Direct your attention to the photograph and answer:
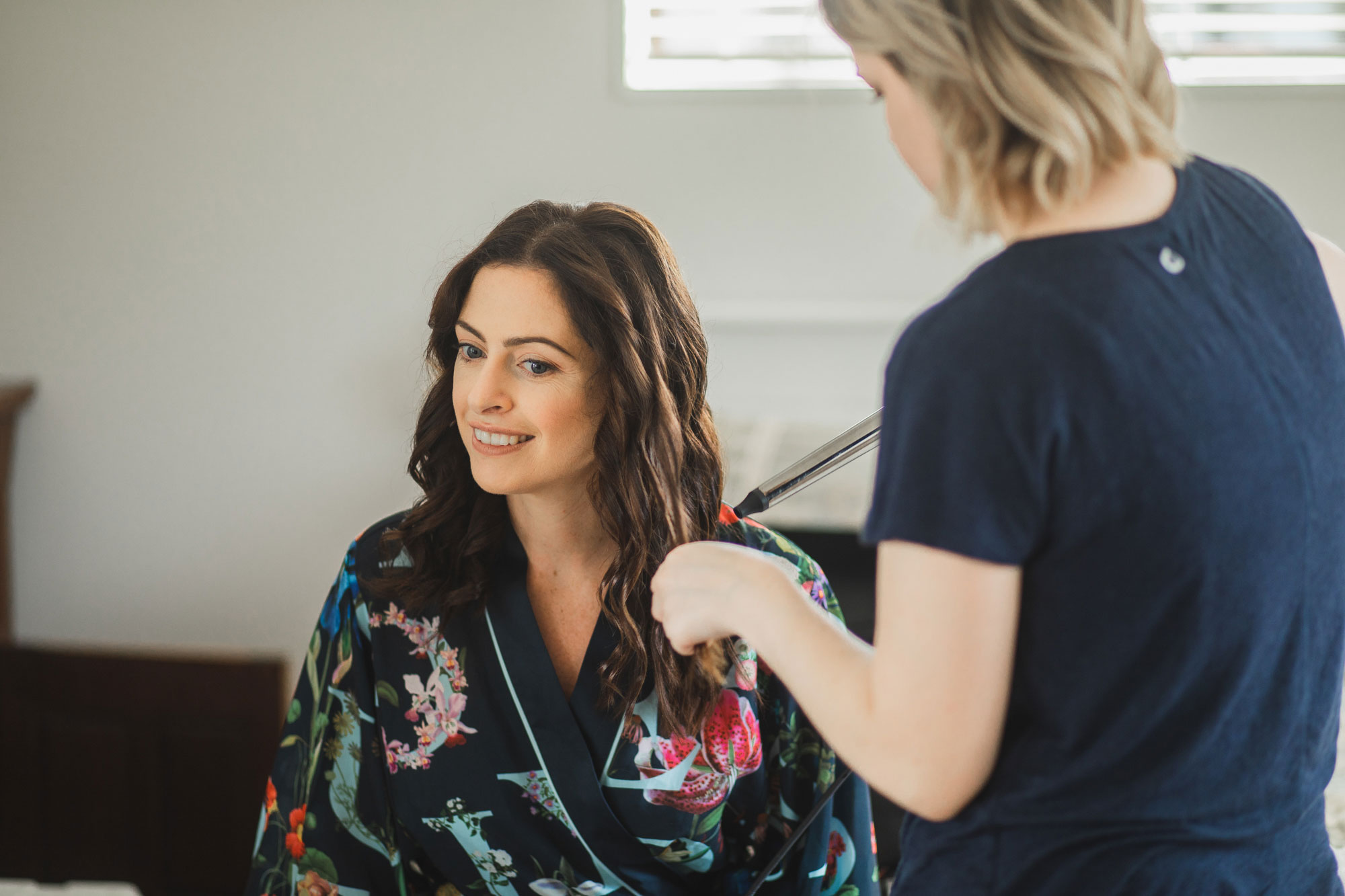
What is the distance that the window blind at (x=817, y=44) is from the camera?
230cm

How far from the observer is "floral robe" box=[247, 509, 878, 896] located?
3.70 feet

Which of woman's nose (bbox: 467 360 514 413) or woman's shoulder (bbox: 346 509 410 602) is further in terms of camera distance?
woman's shoulder (bbox: 346 509 410 602)

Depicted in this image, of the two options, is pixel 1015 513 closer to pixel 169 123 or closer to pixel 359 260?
pixel 359 260

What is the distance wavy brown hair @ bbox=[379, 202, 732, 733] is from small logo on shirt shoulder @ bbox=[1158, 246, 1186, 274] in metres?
0.65

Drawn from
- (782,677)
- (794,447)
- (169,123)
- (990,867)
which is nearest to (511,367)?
(782,677)

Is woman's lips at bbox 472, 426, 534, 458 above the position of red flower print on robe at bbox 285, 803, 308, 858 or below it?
above

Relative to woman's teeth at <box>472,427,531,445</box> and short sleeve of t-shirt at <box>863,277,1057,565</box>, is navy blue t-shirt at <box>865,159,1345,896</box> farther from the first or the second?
woman's teeth at <box>472,427,531,445</box>

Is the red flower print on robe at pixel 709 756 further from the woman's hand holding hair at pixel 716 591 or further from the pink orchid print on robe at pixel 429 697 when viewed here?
the woman's hand holding hair at pixel 716 591

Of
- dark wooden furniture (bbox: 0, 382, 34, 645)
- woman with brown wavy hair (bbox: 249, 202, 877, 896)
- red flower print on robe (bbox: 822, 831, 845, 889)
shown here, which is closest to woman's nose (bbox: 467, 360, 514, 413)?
woman with brown wavy hair (bbox: 249, 202, 877, 896)

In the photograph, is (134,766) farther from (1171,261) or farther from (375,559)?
(1171,261)

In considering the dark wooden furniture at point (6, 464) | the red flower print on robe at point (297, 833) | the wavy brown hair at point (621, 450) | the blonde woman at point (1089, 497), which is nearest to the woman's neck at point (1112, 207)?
the blonde woman at point (1089, 497)

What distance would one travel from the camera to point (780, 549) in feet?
4.12

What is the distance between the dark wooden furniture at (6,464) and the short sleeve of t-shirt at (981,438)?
8.31 ft

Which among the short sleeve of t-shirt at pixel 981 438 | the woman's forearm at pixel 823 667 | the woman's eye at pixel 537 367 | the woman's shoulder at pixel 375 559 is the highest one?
the short sleeve of t-shirt at pixel 981 438
